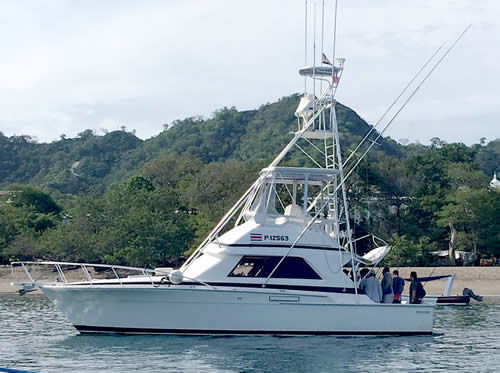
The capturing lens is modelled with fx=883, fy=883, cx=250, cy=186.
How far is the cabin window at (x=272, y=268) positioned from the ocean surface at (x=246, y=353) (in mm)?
1536

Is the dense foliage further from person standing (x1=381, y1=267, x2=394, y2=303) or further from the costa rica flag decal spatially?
the costa rica flag decal

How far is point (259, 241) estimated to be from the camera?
2205 cm

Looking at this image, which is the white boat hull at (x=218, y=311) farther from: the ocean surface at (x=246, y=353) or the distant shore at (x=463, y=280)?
the distant shore at (x=463, y=280)

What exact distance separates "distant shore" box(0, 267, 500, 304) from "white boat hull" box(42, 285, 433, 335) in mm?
18424

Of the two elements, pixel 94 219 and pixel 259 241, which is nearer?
pixel 259 241

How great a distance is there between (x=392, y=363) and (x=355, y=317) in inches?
108

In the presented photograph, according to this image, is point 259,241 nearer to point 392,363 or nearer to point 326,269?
point 326,269

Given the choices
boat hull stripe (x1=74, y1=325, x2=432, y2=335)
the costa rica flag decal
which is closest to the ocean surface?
boat hull stripe (x1=74, y1=325, x2=432, y2=335)

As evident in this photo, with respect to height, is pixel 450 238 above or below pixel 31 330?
above

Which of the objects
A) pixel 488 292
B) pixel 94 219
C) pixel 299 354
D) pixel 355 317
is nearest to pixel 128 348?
pixel 299 354

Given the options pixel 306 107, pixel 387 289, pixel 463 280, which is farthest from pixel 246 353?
pixel 463 280

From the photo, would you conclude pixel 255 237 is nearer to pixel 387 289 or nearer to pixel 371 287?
pixel 371 287

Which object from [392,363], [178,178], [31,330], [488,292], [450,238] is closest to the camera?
[392,363]

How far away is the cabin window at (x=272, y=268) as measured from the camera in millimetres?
21828
